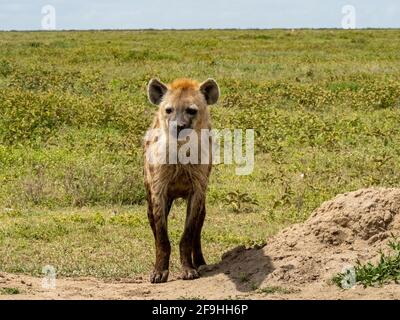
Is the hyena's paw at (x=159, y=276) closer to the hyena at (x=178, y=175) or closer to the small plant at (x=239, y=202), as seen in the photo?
the hyena at (x=178, y=175)

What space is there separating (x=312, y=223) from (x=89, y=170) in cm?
448

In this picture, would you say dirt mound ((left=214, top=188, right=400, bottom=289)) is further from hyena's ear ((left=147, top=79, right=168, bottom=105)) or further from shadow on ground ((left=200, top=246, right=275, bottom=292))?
hyena's ear ((left=147, top=79, right=168, bottom=105))

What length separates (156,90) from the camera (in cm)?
704

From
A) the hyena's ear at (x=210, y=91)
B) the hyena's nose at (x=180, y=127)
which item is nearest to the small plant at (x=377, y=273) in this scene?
the hyena's nose at (x=180, y=127)

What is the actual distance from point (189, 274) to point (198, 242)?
566 millimetres

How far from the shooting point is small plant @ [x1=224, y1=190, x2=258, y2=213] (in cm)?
961

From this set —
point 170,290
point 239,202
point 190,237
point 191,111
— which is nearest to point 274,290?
point 170,290

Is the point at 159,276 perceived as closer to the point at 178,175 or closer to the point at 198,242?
the point at 198,242

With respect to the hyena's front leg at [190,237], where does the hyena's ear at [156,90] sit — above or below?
above

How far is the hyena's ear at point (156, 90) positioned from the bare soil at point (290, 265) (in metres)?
1.41

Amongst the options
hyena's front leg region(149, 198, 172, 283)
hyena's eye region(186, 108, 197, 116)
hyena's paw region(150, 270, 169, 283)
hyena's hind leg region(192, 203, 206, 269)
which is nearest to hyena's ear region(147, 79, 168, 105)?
hyena's eye region(186, 108, 197, 116)

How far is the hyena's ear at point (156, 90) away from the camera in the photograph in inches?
275

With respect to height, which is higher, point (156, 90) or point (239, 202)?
point (156, 90)

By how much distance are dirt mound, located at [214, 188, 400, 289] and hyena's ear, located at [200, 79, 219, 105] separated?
1.23 meters
